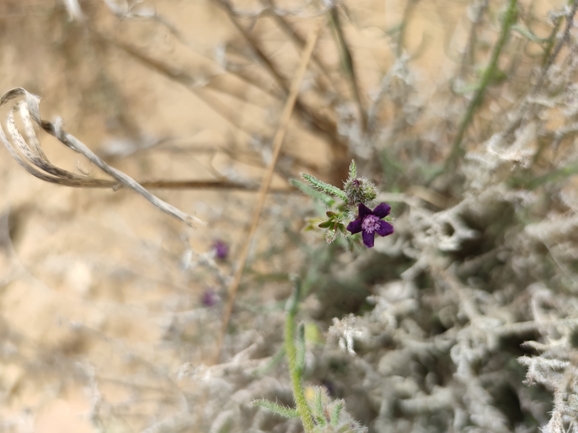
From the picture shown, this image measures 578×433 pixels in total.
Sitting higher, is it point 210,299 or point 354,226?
point 210,299

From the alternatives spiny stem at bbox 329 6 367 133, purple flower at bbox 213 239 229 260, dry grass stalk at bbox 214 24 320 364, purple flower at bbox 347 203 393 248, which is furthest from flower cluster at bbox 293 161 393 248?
purple flower at bbox 213 239 229 260

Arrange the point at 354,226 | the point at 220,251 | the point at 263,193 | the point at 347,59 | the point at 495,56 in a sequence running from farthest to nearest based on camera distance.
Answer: the point at 220,251 → the point at 347,59 → the point at 263,193 → the point at 495,56 → the point at 354,226

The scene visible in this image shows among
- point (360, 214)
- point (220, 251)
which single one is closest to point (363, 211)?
point (360, 214)

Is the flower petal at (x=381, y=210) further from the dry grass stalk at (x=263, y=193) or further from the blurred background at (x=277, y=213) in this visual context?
the dry grass stalk at (x=263, y=193)

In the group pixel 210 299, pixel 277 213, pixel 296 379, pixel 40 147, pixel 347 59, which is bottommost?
pixel 296 379

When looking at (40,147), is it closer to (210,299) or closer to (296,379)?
(296,379)

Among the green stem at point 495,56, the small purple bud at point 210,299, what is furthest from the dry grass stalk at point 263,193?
the green stem at point 495,56

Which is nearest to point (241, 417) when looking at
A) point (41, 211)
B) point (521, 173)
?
point (521, 173)

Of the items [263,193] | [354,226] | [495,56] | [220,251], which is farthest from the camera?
[220,251]
